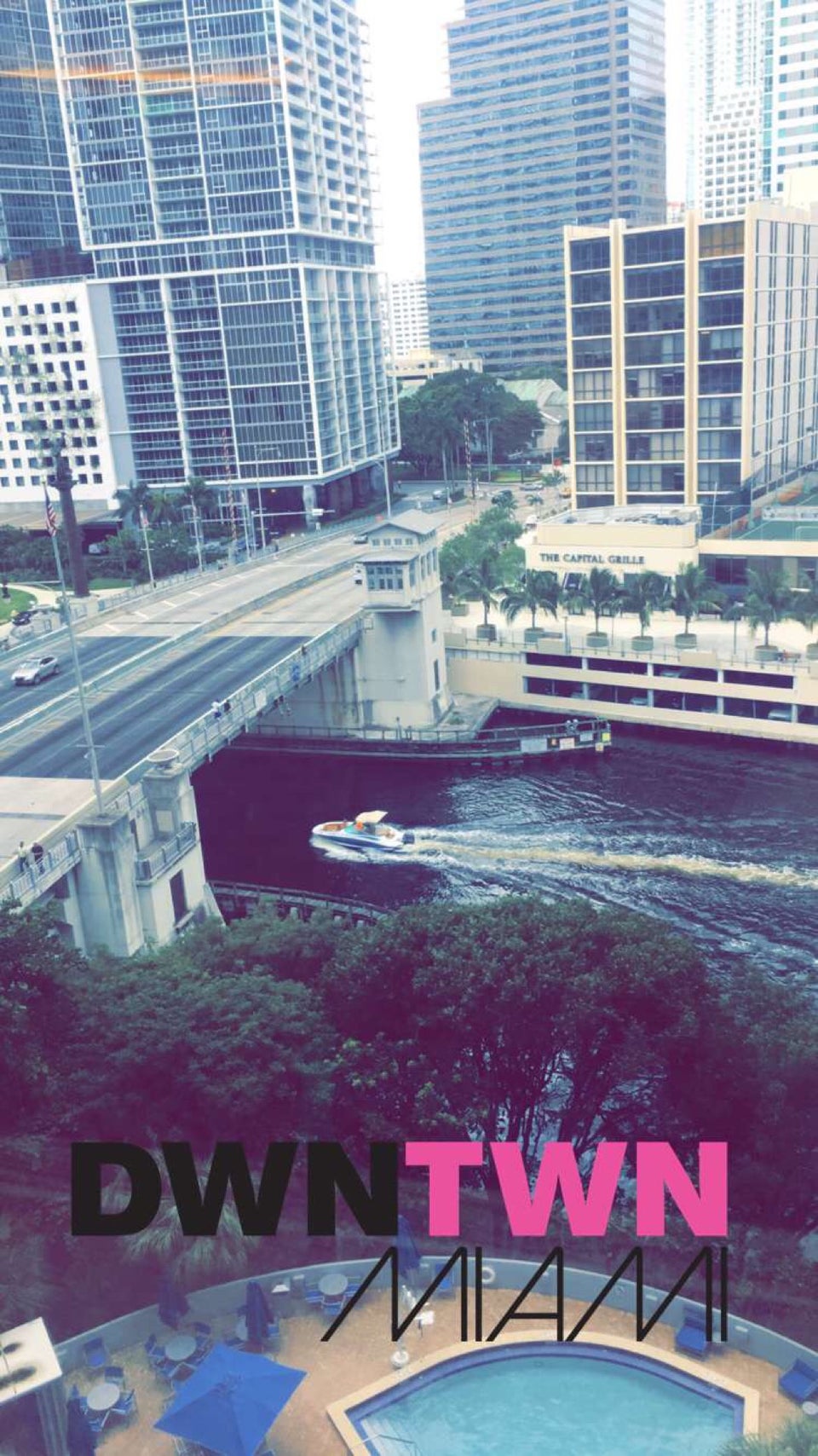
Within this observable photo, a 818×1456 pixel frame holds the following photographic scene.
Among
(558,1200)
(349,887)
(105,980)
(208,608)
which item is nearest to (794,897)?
(349,887)

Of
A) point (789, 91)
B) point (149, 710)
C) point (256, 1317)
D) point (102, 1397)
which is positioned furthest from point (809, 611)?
point (789, 91)

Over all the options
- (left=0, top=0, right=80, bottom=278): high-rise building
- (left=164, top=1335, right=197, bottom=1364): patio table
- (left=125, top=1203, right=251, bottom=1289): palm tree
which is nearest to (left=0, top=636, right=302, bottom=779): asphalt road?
(left=125, top=1203, right=251, bottom=1289): palm tree

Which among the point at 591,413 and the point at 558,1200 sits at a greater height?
the point at 591,413

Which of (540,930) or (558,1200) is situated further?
(540,930)

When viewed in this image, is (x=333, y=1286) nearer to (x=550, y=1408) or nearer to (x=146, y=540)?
(x=550, y=1408)

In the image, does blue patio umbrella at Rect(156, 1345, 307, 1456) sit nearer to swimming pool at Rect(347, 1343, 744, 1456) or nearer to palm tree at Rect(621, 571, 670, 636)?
swimming pool at Rect(347, 1343, 744, 1456)

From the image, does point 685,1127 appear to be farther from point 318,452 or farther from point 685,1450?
point 318,452
